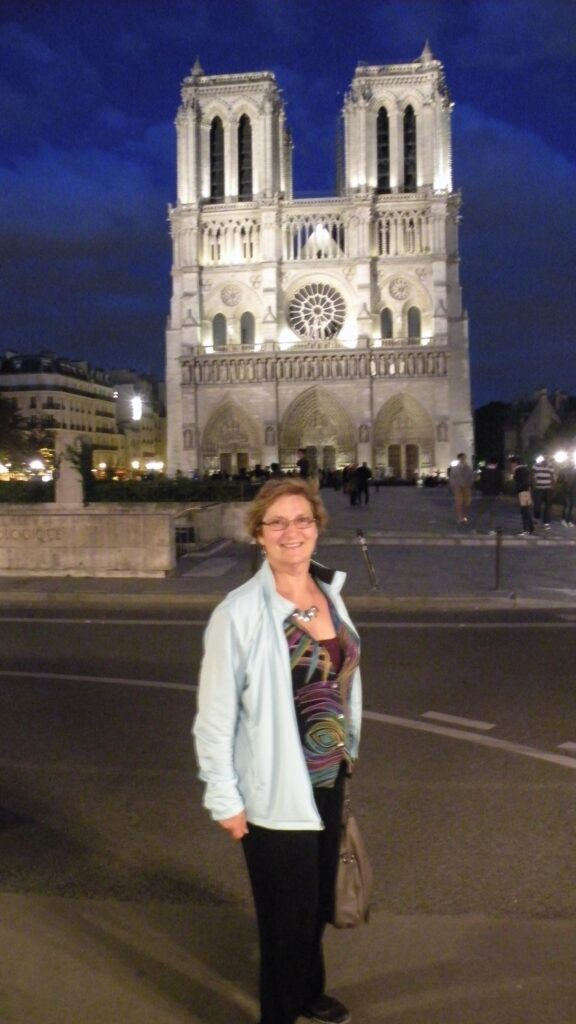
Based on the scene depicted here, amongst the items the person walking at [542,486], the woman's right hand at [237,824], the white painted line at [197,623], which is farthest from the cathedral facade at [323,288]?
the woman's right hand at [237,824]

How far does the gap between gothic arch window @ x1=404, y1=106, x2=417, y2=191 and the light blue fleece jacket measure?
74214 millimetres

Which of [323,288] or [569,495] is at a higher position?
[323,288]

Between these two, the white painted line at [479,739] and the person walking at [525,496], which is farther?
the person walking at [525,496]

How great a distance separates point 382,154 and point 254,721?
7566 centimetres

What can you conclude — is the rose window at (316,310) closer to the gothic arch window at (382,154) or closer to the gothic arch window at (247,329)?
the gothic arch window at (247,329)

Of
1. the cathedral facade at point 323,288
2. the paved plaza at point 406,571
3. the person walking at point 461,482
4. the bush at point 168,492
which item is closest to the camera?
the paved plaza at point 406,571

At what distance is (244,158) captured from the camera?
74125 millimetres

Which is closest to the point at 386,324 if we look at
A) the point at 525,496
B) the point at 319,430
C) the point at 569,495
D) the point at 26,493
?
the point at 319,430

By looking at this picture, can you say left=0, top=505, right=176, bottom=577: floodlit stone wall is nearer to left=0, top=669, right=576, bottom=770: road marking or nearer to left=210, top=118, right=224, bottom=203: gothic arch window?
left=0, top=669, right=576, bottom=770: road marking

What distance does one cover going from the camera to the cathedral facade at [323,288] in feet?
234

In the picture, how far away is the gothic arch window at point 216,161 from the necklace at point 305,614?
2909 inches

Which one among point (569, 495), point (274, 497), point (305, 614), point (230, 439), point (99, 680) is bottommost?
point (99, 680)

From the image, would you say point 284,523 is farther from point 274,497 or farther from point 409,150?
point 409,150

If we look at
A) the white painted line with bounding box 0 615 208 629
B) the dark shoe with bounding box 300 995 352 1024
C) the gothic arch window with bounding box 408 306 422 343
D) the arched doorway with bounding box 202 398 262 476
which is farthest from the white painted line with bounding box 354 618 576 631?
the gothic arch window with bounding box 408 306 422 343
